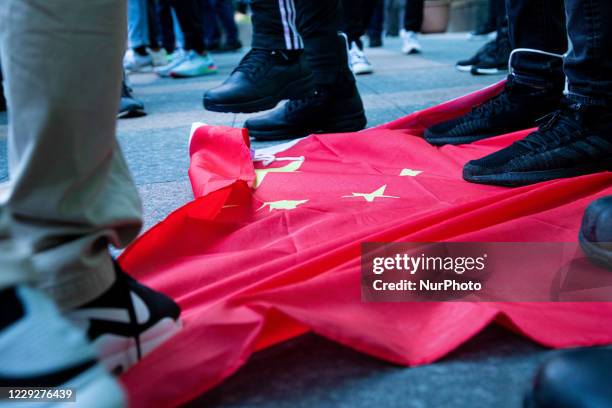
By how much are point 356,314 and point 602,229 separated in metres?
0.39

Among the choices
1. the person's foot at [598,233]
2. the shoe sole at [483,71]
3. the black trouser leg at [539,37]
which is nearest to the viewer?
the person's foot at [598,233]

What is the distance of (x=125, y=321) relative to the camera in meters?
0.66

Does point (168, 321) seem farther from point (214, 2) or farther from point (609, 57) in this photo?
point (214, 2)

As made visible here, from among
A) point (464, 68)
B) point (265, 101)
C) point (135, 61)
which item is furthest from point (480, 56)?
point (135, 61)

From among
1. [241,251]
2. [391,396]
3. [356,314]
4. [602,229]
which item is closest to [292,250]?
[241,251]

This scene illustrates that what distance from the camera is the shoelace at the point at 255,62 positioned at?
1.86 metres

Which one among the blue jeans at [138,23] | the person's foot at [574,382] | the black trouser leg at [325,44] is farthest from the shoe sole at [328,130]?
the blue jeans at [138,23]

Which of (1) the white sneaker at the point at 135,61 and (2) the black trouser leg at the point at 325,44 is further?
A: (1) the white sneaker at the point at 135,61

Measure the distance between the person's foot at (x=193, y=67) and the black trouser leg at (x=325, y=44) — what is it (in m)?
2.67

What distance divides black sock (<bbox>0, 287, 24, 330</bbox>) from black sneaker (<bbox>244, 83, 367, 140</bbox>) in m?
1.53

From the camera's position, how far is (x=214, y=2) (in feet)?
20.7

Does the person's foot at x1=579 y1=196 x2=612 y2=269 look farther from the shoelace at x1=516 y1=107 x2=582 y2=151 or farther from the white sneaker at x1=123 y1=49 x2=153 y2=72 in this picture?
the white sneaker at x1=123 y1=49 x2=153 y2=72

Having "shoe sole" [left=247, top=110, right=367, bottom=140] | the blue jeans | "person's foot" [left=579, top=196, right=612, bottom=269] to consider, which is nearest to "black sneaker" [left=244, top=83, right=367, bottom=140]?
"shoe sole" [left=247, top=110, right=367, bottom=140]

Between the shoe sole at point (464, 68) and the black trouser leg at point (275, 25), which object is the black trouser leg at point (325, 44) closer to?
the black trouser leg at point (275, 25)
